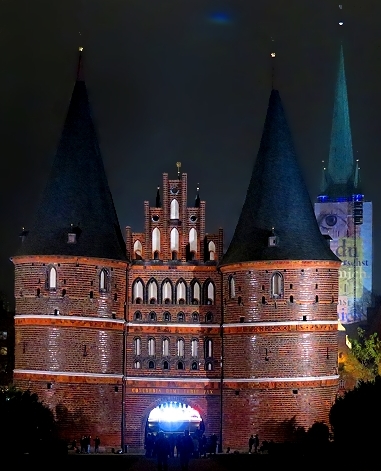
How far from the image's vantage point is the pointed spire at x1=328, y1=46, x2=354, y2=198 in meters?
138

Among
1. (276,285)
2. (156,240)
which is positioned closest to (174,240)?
(156,240)

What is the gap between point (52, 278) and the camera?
66188mm

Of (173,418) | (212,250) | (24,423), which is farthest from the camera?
(212,250)

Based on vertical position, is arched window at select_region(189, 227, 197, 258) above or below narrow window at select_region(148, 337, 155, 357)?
above

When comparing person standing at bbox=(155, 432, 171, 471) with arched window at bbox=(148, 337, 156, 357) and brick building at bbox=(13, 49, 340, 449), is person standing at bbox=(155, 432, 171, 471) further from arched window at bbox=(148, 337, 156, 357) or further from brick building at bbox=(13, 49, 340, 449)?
arched window at bbox=(148, 337, 156, 357)

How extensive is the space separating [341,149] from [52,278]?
81356 millimetres

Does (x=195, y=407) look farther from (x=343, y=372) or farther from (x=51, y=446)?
(x=343, y=372)

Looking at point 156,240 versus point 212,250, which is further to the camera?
point 156,240

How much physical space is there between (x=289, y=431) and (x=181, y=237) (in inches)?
413

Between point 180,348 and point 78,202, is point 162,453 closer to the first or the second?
point 180,348

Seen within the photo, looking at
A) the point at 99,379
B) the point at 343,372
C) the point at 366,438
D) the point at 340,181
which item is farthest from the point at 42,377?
the point at 340,181

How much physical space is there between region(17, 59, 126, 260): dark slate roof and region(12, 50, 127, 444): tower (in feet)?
0.15

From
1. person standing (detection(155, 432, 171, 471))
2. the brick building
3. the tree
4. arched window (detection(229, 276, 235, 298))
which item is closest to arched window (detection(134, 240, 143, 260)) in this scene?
the brick building

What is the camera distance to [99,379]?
6631cm
